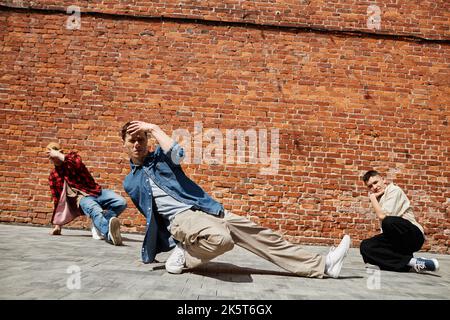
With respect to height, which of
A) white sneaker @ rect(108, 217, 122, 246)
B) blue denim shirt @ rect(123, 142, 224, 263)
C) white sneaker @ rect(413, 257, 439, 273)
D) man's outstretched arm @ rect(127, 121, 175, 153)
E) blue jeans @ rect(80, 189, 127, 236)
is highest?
man's outstretched arm @ rect(127, 121, 175, 153)

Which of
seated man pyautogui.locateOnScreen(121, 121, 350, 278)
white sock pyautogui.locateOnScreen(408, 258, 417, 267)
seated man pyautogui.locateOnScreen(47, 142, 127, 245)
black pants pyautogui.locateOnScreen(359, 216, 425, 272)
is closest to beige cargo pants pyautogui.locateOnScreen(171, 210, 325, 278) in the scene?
seated man pyautogui.locateOnScreen(121, 121, 350, 278)

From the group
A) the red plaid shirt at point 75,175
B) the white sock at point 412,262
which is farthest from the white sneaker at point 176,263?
the red plaid shirt at point 75,175

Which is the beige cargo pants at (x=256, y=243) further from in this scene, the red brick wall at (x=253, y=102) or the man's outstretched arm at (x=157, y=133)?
the red brick wall at (x=253, y=102)

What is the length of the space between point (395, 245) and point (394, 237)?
0.37ft

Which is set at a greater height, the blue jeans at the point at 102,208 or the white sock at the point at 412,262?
the blue jeans at the point at 102,208

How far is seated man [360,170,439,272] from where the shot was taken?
392 centimetres

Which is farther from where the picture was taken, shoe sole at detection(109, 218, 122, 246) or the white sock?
shoe sole at detection(109, 218, 122, 246)

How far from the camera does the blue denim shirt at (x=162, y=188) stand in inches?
124

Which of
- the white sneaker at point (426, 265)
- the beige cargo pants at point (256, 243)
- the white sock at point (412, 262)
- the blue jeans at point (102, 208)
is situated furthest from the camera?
the blue jeans at point (102, 208)

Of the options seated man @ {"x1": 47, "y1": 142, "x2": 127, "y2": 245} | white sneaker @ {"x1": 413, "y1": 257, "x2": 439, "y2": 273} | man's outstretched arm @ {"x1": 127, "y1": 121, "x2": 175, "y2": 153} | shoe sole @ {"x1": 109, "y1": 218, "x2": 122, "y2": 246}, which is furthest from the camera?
seated man @ {"x1": 47, "y1": 142, "x2": 127, "y2": 245}

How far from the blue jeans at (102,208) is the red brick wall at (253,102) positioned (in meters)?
1.14

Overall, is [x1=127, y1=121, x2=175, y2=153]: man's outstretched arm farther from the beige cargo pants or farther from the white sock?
the white sock

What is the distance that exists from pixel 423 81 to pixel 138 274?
598 cm

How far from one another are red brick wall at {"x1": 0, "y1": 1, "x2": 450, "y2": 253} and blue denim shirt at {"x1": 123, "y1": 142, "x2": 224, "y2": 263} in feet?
→ 9.98
